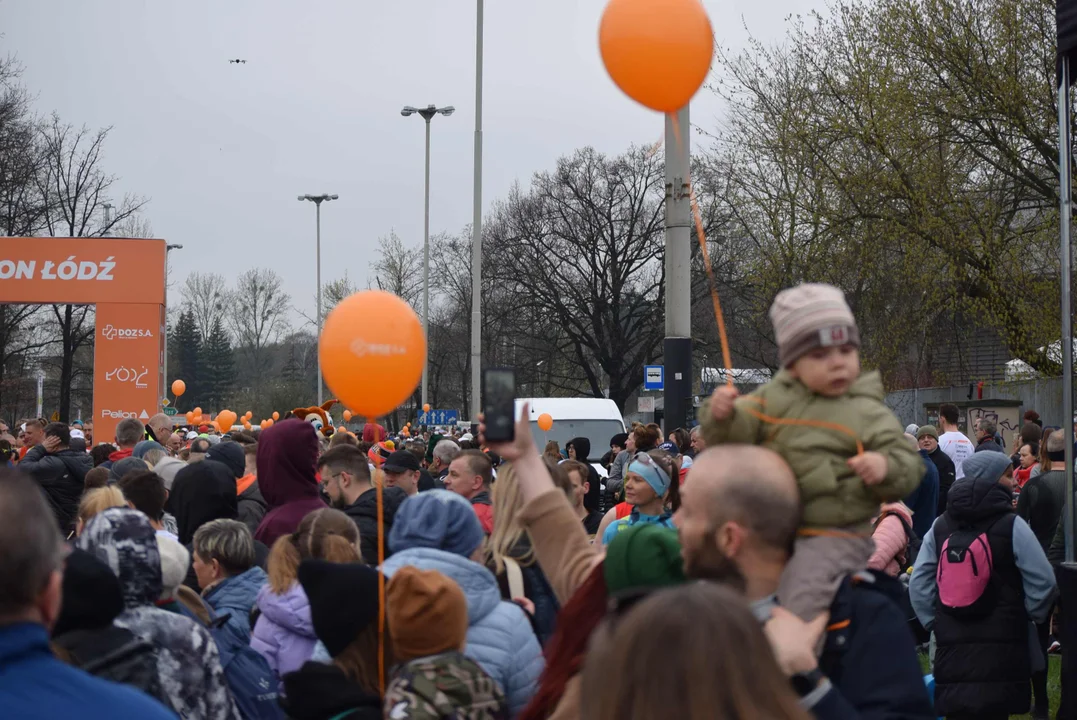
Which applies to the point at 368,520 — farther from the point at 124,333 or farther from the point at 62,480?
the point at 124,333

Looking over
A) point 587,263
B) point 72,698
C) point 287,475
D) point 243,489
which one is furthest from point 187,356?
point 72,698

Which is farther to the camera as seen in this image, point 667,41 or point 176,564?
point 176,564

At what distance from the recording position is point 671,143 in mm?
11883

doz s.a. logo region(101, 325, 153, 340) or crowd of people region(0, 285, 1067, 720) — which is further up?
Answer: doz s.a. logo region(101, 325, 153, 340)

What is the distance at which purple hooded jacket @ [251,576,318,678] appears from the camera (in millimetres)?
4652

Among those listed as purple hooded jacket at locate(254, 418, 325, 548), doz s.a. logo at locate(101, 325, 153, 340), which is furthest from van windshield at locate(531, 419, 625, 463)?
purple hooded jacket at locate(254, 418, 325, 548)

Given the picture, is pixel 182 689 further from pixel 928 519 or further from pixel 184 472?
pixel 928 519

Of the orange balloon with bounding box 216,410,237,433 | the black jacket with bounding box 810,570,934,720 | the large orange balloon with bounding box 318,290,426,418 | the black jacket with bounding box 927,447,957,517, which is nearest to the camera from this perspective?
the black jacket with bounding box 810,570,934,720

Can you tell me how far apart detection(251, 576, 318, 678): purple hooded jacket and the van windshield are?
15457 mm

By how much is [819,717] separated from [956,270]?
16047 mm

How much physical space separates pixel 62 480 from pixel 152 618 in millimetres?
7127

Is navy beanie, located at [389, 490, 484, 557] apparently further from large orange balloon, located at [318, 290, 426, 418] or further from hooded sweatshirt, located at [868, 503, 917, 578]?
hooded sweatshirt, located at [868, 503, 917, 578]

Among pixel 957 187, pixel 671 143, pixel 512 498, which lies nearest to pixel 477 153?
pixel 957 187

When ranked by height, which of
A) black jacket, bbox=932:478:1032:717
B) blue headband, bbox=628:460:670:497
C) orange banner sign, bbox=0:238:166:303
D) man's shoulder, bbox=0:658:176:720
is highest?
orange banner sign, bbox=0:238:166:303
